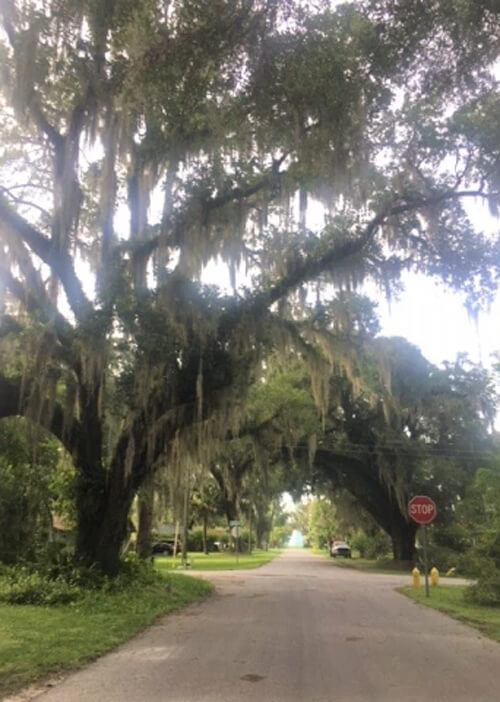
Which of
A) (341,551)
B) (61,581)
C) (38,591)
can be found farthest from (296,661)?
(341,551)

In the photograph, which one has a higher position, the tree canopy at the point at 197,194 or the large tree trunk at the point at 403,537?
the tree canopy at the point at 197,194

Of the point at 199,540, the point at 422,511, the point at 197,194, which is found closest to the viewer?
the point at 197,194

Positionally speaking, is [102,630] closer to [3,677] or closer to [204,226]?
[3,677]

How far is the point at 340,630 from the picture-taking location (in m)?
9.69

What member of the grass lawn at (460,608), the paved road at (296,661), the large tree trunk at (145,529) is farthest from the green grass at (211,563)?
the paved road at (296,661)

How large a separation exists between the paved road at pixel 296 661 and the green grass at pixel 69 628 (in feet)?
1.03

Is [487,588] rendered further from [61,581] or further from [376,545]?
[376,545]

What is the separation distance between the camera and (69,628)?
28.9 feet

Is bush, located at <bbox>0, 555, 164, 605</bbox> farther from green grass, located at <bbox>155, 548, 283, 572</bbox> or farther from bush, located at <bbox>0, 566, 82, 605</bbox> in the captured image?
green grass, located at <bbox>155, 548, 283, 572</bbox>

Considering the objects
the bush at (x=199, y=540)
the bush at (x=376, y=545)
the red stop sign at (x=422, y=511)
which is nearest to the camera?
the red stop sign at (x=422, y=511)

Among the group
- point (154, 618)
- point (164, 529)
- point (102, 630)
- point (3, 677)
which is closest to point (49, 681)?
point (3, 677)

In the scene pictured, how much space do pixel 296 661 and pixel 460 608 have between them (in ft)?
22.9

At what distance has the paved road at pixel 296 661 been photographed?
5.74 metres

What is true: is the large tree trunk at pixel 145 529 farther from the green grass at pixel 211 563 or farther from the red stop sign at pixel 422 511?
the red stop sign at pixel 422 511
